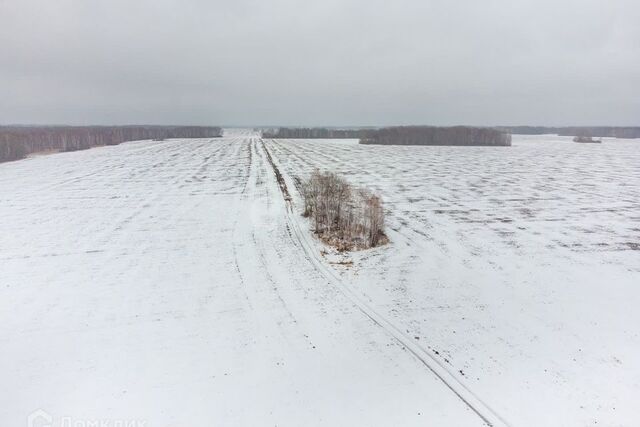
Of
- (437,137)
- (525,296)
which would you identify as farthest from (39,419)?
(437,137)

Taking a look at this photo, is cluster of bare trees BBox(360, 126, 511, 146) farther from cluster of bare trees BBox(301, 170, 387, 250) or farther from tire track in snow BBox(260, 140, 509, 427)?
tire track in snow BBox(260, 140, 509, 427)

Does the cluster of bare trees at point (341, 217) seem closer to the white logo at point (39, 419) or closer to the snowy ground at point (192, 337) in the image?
the snowy ground at point (192, 337)

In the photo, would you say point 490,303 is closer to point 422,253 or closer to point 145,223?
point 422,253

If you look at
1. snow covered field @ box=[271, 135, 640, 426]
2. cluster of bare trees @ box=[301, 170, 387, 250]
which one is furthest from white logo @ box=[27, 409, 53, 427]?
cluster of bare trees @ box=[301, 170, 387, 250]

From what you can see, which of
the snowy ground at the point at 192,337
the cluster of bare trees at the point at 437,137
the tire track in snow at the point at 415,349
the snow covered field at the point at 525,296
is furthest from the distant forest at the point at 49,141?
the cluster of bare trees at the point at 437,137

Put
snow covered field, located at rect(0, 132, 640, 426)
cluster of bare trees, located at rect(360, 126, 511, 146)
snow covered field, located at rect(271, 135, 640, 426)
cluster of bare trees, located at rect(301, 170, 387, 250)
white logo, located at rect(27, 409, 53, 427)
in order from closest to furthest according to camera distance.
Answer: white logo, located at rect(27, 409, 53, 427)
snow covered field, located at rect(0, 132, 640, 426)
snow covered field, located at rect(271, 135, 640, 426)
cluster of bare trees, located at rect(301, 170, 387, 250)
cluster of bare trees, located at rect(360, 126, 511, 146)
